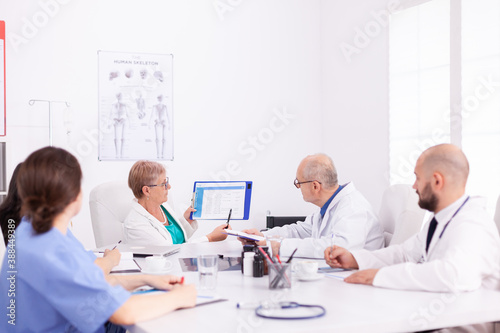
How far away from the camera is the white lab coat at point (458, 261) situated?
181 cm

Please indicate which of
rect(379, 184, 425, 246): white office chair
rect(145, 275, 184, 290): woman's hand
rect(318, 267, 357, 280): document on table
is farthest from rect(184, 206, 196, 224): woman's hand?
rect(145, 275, 184, 290): woman's hand

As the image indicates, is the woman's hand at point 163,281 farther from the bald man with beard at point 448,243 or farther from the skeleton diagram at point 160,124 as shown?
the skeleton diagram at point 160,124

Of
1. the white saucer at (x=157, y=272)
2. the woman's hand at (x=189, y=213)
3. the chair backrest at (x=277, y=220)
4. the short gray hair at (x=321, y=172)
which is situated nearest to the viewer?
the white saucer at (x=157, y=272)

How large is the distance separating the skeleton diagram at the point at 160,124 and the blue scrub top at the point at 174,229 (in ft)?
5.33

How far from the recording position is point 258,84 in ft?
18.1

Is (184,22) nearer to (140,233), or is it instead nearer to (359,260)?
(140,233)

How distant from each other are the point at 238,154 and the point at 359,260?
3.19m

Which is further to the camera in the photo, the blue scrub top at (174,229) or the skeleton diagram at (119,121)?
the skeleton diagram at (119,121)

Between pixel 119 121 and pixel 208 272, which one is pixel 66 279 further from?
pixel 119 121

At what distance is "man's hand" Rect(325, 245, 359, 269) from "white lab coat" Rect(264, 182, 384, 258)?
0.33 meters

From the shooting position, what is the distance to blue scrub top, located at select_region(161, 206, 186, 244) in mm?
3488

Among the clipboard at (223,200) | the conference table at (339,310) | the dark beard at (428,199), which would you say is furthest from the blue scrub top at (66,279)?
→ the clipboard at (223,200)

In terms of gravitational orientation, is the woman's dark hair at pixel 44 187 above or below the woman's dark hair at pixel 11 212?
above

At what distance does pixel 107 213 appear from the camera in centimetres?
354
